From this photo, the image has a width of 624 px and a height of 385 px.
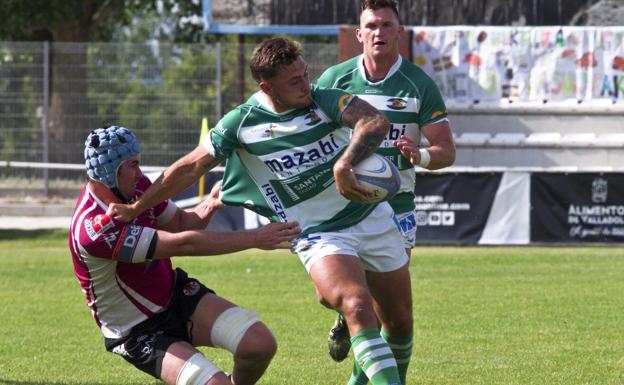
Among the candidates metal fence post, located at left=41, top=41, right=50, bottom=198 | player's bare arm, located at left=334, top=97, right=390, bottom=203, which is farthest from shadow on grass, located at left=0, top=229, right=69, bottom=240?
player's bare arm, located at left=334, top=97, right=390, bottom=203

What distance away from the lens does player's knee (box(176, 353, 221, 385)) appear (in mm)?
5844

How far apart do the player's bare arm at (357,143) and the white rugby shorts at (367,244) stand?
1.11 feet

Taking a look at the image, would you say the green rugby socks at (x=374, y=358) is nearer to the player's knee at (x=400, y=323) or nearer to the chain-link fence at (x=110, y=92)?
the player's knee at (x=400, y=323)

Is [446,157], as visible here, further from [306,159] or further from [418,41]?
[418,41]

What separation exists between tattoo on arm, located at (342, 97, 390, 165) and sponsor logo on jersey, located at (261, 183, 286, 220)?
23.7 inches

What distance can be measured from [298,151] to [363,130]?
17.3 inches

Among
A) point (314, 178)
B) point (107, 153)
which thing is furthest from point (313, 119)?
point (107, 153)

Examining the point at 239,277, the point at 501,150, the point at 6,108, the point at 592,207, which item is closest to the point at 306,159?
the point at 239,277

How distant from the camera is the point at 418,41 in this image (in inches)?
826

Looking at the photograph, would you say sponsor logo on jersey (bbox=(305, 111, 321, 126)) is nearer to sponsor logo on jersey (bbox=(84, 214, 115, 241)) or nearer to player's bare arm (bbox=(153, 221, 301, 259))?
player's bare arm (bbox=(153, 221, 301, 259))

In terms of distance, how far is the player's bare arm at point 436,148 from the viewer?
21.9 feet

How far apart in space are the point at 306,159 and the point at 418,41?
49.7 feet

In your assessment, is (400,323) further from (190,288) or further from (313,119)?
(313,119)

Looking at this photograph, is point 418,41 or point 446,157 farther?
point 418,41
